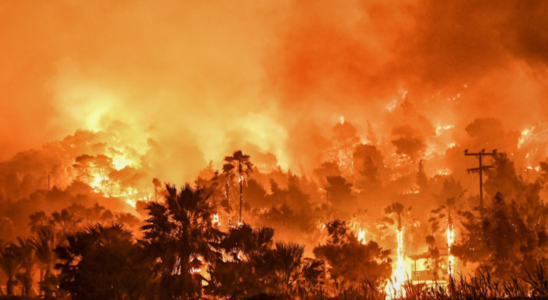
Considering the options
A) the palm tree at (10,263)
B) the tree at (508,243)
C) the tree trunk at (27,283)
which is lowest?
the tree trunk at (27,283)

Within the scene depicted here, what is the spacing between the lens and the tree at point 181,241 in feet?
94.5

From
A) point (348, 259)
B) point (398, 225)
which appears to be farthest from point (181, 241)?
point (398, 225)

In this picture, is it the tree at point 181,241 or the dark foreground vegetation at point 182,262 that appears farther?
the tree at point 181,241

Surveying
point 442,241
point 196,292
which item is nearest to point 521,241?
point 196,292

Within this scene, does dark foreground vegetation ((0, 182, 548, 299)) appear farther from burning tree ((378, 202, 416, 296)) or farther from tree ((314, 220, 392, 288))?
burning tree ((378, 202, 416, 296))

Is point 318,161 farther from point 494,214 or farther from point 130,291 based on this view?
point 130,291

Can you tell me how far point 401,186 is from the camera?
12294 centimetres

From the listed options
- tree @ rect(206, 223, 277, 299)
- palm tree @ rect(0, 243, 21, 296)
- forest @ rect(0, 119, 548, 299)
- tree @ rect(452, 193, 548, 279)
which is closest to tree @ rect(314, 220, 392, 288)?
forest @ rect(0, 119, 548, 299)

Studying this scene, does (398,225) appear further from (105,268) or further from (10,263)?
(105,268)

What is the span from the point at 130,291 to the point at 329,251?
16.1 meters

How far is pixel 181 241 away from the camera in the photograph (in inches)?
1169

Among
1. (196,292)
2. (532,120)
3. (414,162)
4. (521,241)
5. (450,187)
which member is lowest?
Answer: (196,292)

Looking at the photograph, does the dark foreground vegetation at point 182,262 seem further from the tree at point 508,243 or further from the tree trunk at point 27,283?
the tree at point 508,243

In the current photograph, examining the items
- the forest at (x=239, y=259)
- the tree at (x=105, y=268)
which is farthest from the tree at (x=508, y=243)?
the tree at (x=105, y=268)
